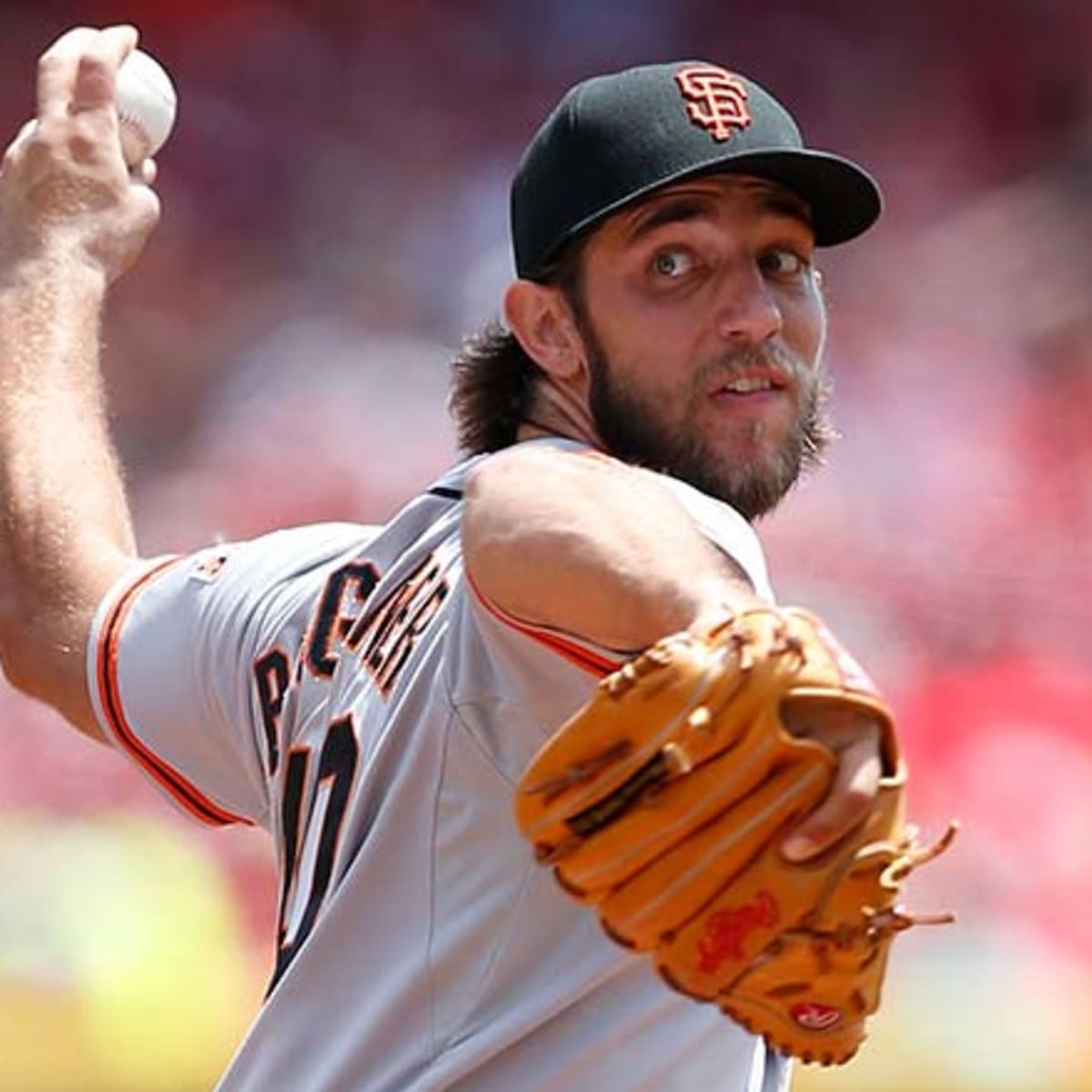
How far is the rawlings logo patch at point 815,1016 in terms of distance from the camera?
169cm

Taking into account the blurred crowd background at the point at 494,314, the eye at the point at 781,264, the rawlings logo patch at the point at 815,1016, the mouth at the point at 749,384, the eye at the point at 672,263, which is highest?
the blurred crowd background at the point at 494,314

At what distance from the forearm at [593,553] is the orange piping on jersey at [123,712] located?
0.86 m

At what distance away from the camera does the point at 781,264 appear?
2.43 metres

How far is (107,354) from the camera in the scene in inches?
234

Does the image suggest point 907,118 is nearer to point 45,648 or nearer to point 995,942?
point 995,942

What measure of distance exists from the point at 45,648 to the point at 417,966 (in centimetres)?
70

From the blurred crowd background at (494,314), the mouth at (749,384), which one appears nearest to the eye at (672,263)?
the mouth at (749,384)

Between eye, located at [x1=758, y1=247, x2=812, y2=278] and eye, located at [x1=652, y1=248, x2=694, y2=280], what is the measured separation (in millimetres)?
88

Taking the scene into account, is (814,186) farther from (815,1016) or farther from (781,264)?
(815,1016)

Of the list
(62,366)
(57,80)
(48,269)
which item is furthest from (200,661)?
(57,80)

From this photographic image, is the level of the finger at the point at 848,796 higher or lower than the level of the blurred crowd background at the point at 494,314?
lower

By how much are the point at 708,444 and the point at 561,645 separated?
0.60 metres

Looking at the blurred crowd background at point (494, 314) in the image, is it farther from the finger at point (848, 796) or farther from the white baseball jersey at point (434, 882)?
the finger at point (848, 796)

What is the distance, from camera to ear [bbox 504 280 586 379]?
2471mm
